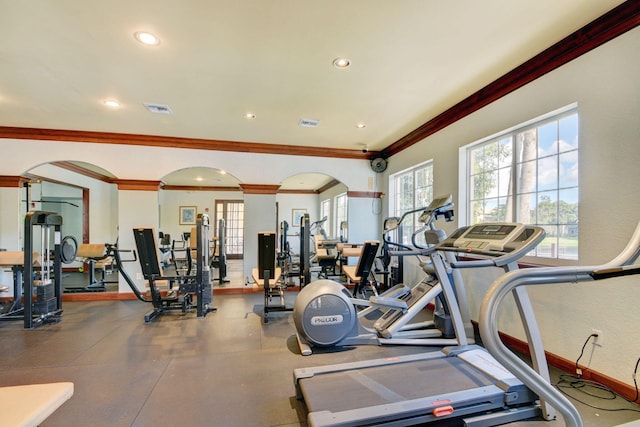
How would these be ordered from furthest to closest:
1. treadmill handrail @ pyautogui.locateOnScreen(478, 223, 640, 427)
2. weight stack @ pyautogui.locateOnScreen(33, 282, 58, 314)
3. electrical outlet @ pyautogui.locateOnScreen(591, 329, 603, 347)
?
weight stack @ pyautogui.locateOnScreen(33, 282, 58, 314) < electrical outlet @ pyautogui.locateOnScreen(591, 329, 603, 347) < treadmill handrail @ pyautogui.locateOnScreen(478, 223, 640, 427)

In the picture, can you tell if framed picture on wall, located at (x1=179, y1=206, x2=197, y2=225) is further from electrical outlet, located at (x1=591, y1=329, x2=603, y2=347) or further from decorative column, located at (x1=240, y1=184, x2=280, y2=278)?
electrical outlet, located at (x1=591, y1=329, x2=603, y2=347)

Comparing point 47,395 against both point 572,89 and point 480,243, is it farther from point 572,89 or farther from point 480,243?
point 572,89

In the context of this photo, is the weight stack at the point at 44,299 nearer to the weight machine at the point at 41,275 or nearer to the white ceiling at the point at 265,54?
the weight machine at the point at 41,275

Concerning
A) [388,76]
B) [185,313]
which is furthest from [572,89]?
[185,313]

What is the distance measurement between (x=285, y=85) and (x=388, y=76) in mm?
1114

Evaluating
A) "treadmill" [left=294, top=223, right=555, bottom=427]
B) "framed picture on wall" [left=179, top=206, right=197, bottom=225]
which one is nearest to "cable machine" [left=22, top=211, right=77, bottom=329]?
"treadmill" [left=294, top=223, right=555, bottom=427]

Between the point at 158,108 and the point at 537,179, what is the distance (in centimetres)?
458

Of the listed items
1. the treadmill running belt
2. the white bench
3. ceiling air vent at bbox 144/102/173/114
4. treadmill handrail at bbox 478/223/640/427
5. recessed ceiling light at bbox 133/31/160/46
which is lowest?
the treadmill running belt

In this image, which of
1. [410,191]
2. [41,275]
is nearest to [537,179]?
[410,191]

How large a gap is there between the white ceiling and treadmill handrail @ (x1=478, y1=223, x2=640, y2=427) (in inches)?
72.3

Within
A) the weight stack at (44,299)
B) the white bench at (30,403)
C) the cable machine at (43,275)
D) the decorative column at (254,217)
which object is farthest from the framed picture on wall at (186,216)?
the white bench at (30,403)

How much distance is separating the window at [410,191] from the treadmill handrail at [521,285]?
3.28 m

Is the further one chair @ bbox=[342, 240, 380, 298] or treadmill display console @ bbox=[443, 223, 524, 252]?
chair @ bbox=[342, 240, 380, 298]

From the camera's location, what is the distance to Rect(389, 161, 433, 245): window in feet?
15.5
